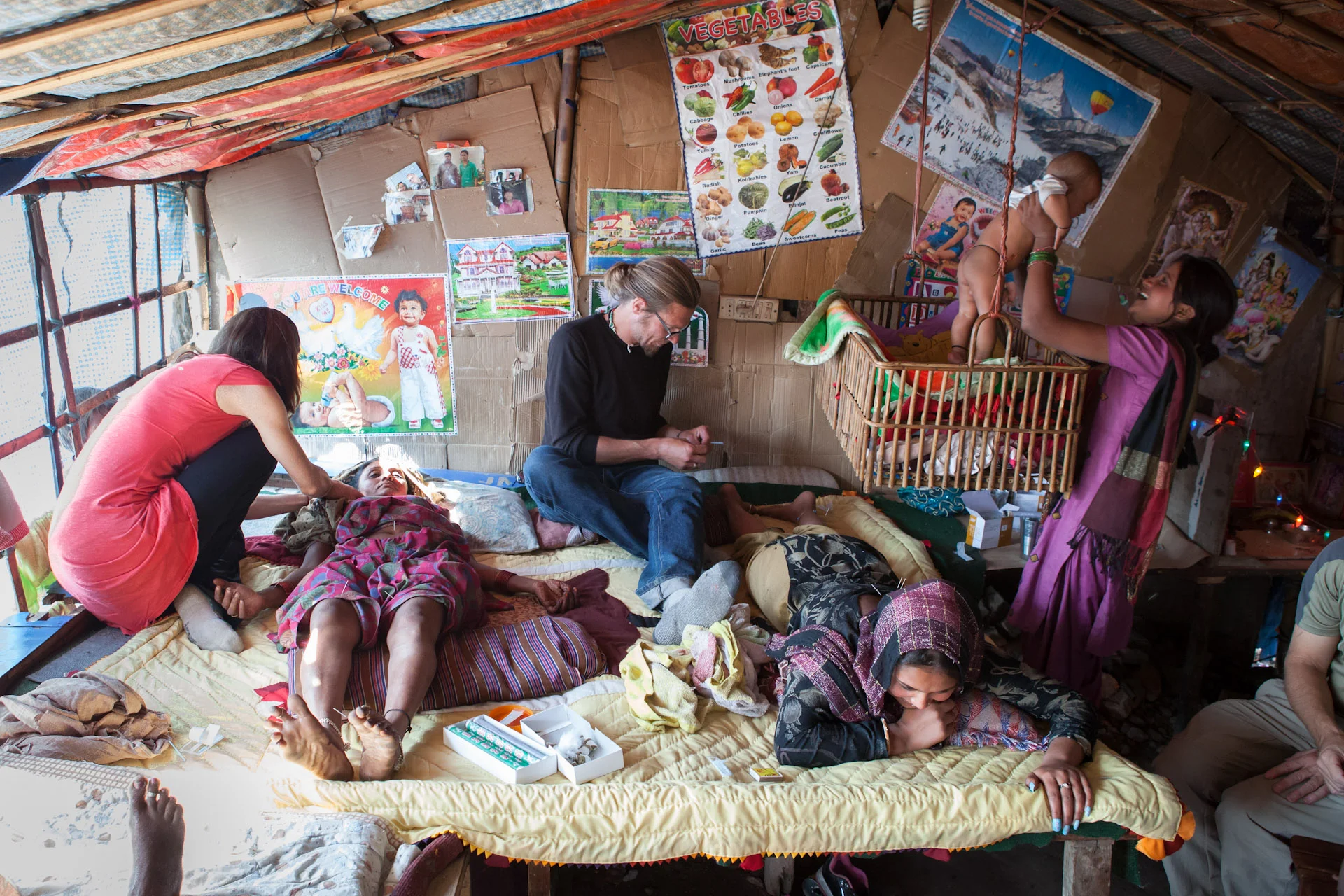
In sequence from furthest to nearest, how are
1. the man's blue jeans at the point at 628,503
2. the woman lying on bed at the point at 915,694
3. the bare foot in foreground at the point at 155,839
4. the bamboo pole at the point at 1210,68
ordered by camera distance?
the bamboo pole at the point at 1210,68 → the man's blue jeans at the point at 628,503 → the woman lying on bed at the point at 915,694 → the bare foot in foreground at the point at 155,839

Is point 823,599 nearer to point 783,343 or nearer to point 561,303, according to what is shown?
point 783,343

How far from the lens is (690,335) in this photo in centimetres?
378

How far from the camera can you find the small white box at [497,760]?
1.94m

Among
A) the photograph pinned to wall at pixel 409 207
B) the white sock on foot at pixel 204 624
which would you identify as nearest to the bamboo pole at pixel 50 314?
the white sock on foot at pixel 204 624

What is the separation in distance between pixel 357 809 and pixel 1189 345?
2276 mm

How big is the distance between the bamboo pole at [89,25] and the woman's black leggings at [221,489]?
1.60 metres

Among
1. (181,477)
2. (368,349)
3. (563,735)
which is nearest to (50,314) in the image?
(181,477)

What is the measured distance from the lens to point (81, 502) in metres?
2.33

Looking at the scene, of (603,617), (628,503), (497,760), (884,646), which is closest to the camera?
(497,760)

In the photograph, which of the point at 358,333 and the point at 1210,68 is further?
the point at 358,333

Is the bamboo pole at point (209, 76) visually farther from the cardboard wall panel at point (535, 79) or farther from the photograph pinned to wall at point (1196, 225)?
the photograph pinned to wall at point (1196, 225)

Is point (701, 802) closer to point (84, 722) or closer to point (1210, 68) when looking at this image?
point (84, 722)

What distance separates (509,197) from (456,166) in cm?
25

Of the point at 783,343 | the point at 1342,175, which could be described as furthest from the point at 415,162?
the point at 1342,175
